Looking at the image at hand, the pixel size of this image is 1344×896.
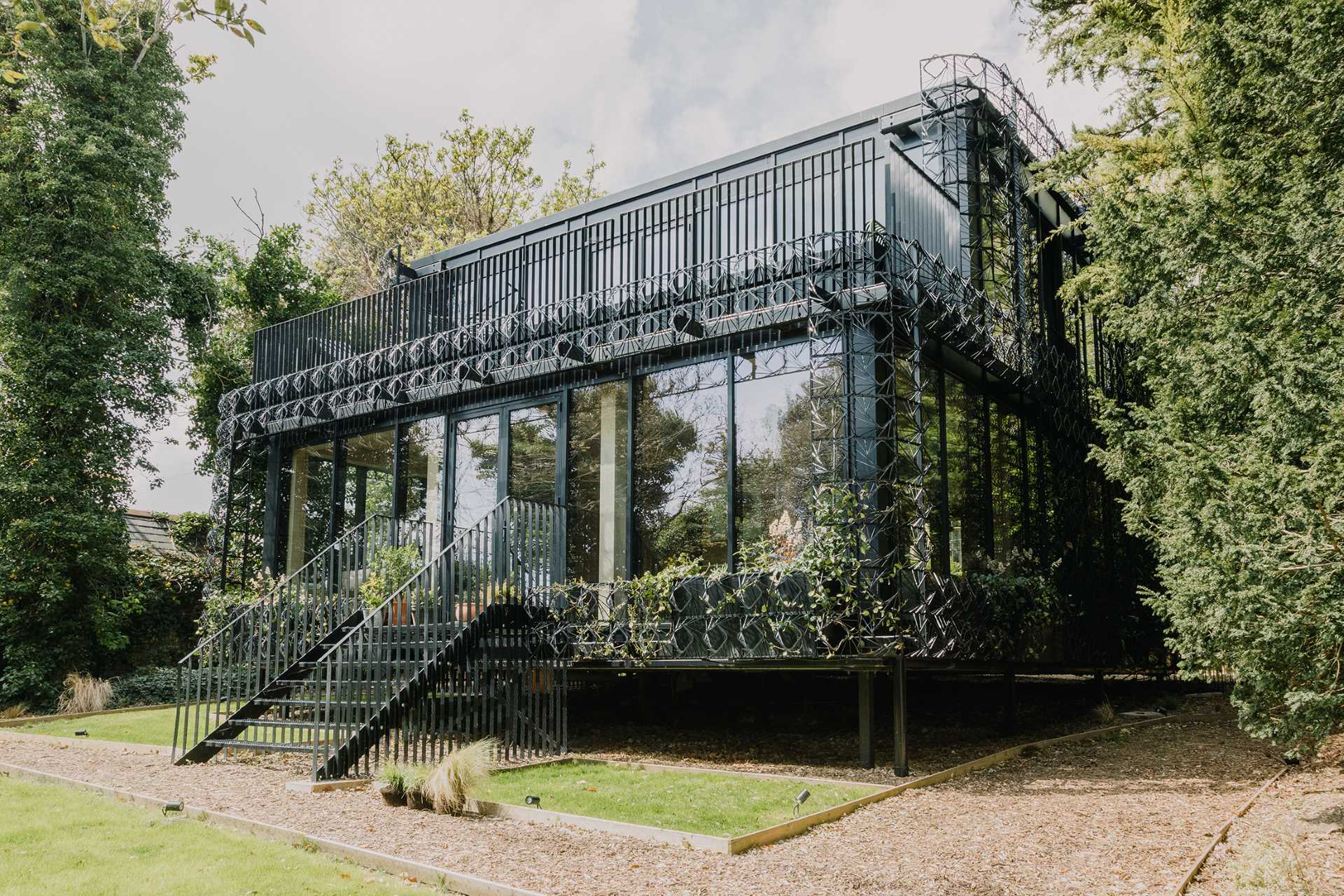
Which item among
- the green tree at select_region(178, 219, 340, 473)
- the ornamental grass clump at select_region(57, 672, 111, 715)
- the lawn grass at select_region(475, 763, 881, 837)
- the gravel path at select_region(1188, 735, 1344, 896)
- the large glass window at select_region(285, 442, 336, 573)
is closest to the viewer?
the gravel path at select_region(1188, 735, 1344, 896)

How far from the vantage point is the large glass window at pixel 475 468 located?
1255cm

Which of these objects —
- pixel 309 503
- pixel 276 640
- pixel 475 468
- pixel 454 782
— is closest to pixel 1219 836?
pixel 454 782

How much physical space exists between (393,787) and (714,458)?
4596 millimetres

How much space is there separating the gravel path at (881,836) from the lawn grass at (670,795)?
15.4 inches

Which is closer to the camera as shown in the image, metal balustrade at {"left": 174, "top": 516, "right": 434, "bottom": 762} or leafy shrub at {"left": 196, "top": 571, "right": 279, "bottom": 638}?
metal balustrade at {"left": 174, "top": 516, "right": 434, "bottom": 762}

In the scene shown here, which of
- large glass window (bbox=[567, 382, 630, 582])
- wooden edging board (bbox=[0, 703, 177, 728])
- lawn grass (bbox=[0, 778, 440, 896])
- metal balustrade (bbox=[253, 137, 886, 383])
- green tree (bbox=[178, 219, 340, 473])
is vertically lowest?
wooden edging board (bbox=[0, 703, 177, 728])

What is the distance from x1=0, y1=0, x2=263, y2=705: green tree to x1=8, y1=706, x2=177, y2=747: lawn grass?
6.50 ft

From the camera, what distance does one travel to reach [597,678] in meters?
12.7

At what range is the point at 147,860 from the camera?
18.7 ft

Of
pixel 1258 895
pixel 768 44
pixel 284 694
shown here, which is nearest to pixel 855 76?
pixel 768 44

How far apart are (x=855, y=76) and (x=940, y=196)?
45.6 ft

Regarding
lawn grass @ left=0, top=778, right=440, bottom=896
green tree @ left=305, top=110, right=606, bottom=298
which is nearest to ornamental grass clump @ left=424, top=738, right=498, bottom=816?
lawn grass @ left=0, top=778, right=440, bottom=896

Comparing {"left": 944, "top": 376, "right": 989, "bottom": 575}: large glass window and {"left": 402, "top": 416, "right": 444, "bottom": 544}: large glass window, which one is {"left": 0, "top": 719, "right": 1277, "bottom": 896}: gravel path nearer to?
{"left": 944, "top": 376, "right": 989, "bottom": 575}: large glass window

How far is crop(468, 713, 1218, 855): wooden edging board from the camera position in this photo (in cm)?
608
